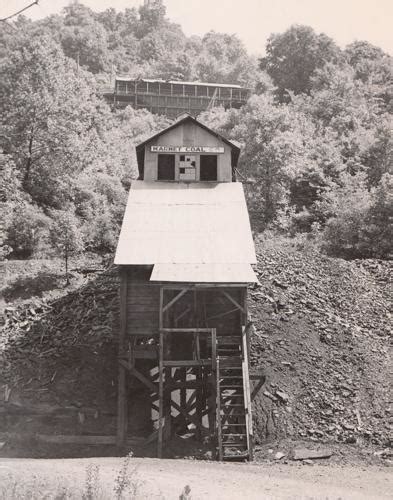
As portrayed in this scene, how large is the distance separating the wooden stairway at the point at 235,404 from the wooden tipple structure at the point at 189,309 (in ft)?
0.12

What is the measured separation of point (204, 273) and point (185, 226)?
128 inches

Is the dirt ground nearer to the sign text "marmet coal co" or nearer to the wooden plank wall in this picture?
the wooden plank wall

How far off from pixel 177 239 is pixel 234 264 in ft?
8.69

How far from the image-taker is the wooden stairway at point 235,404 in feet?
59.7

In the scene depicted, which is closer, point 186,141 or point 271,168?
point 186,141

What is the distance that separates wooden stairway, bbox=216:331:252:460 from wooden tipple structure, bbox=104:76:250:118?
5954cm

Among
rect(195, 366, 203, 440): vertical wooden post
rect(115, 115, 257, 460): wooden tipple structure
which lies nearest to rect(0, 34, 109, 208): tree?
rect(115, 115, 257, 460): wooden tipple structure

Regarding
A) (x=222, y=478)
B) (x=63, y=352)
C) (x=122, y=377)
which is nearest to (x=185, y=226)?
(x=122, y=377)

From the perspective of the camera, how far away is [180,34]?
436ft

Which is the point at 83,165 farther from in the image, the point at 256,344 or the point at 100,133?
the point at 256,344

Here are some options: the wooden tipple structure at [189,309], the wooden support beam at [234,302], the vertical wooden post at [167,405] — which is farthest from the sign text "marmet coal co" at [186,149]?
the vertical wooden post at [167,405]

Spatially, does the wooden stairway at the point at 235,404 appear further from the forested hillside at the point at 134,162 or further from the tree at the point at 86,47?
the tree at the point at 86,47

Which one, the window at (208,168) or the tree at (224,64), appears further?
the tree at (224,64)

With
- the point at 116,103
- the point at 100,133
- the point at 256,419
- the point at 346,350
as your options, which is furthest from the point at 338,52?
the point at 256,419
